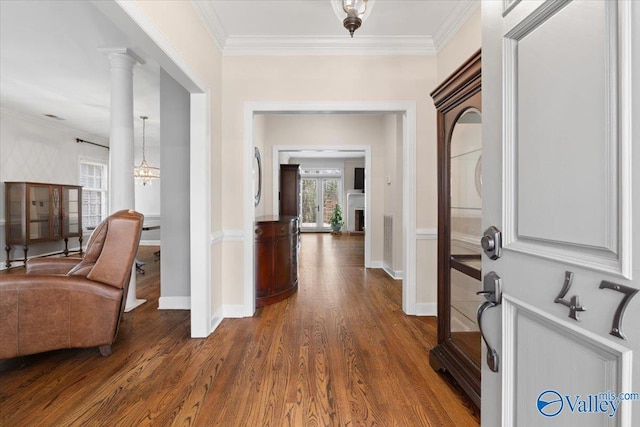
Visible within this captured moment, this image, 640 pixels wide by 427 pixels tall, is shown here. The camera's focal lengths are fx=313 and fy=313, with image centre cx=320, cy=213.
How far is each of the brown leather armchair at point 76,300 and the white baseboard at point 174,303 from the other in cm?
105

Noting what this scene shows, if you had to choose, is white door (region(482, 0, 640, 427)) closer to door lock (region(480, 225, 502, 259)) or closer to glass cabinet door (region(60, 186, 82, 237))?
Answer: door lock (region(480, 225, 502, 259))

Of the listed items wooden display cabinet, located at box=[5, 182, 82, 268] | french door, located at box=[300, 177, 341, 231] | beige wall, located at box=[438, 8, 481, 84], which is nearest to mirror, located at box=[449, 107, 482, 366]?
beige wall, located at box=[438, 8, 481, 84]

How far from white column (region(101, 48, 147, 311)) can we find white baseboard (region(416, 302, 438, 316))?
117 inches

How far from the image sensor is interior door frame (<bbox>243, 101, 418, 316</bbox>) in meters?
3.07

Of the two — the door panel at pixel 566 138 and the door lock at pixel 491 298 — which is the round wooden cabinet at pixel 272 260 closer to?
the door lock at pixel 491 298

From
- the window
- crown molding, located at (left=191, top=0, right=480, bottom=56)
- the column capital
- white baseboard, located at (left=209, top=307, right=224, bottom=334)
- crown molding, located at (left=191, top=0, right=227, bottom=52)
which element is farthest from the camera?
the window

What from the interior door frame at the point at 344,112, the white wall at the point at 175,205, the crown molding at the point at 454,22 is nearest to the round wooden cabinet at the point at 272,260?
the interior door frame at the point at 344,112

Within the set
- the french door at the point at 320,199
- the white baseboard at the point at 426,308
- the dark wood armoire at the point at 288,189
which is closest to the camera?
the white baseboard at the point at 426,308

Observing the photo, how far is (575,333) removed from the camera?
0.66 meters

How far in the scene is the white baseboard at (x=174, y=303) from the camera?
132 inches

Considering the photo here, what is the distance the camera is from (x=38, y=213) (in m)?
5.62

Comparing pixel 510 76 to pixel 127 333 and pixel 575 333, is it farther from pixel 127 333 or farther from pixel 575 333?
pixel 127 333

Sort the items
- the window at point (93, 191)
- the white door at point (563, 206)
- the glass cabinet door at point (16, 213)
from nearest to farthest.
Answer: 1. the white door at point (563, 206)
2. the glass cabinet door at point (16, 213)
3. the window at point (93, 191)

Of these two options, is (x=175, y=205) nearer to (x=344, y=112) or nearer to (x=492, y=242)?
(x=344, y=112)
